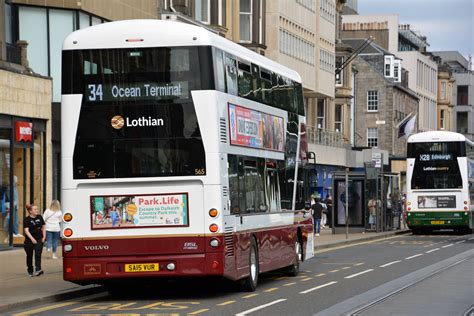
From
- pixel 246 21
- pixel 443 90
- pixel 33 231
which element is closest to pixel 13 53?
pixel 33 231

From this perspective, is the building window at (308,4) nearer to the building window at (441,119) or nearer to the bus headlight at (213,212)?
the bus headlight at (213,212)

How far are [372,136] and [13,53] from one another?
6782cm

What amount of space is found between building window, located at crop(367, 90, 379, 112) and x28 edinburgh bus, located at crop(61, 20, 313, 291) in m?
83.0

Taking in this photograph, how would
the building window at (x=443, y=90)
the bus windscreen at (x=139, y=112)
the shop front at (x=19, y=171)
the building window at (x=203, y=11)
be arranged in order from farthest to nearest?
1. the building window at (x=443, y=90)
2. the building window at (x=203, y=11)
3. the shop front at (x=19, y=171)
4. the bus windscreen at (x=139, y=112)

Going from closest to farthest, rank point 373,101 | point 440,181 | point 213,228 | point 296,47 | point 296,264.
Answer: point 213,228 → point 296,264 → point 440,181 → point 296,47 → point 373,101

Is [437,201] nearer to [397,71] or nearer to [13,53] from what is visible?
[13,53]

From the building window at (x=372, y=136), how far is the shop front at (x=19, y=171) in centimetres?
6623

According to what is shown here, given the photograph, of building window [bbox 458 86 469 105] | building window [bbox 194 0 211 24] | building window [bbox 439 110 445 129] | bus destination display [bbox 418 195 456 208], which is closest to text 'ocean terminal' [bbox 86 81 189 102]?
building window [bbox 194 0 211 24]

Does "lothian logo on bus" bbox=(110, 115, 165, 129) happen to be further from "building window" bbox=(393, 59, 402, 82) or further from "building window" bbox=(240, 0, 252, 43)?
"building window" bbox=(393, 59, 402, 82)

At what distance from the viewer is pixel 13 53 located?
3703cm

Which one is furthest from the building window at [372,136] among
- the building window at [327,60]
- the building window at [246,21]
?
the building window at [246,21]

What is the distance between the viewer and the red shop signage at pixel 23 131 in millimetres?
35844

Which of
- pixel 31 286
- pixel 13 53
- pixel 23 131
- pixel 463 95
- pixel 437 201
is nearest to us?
pixel 31 286

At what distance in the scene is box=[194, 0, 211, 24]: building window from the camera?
51.0 meters
